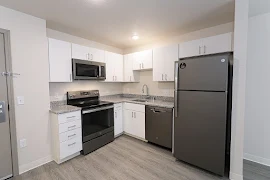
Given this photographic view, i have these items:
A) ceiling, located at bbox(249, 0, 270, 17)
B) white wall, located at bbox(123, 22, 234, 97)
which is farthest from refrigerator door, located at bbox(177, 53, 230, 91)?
white wall, located at bbox(123, 22, 234, 97)

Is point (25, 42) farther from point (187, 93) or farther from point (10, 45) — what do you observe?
point (187, 93)

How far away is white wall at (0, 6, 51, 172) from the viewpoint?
1.97m

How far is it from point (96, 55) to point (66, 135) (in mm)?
1833

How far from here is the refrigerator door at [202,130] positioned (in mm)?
1847

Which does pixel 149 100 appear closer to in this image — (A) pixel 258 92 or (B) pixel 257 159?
(A) pixel 258 92

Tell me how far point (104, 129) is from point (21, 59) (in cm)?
195

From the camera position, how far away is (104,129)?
293 cm

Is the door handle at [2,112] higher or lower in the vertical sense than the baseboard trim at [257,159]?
higher

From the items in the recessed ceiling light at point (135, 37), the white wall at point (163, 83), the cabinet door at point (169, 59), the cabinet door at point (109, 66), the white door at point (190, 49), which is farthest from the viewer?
the cabinet door at point (109, 66)

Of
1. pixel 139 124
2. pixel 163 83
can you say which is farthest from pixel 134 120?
pixel 163 83

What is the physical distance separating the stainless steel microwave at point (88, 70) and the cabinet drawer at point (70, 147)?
120cm

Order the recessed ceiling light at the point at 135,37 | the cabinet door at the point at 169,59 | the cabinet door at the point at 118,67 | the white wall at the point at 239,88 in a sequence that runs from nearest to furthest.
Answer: the white wall at the point at 239,88 < the cabinet door at the point at 169,59 < the recessed ceiling light at the point at 135,37 < the cabinet door at the point at 118,67

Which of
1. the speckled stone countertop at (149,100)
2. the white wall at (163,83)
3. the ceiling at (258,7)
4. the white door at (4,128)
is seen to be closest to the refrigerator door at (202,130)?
the speckled stone countertop at (149,100)

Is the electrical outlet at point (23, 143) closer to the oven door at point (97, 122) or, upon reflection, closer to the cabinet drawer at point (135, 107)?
the oven door at point (97, 122)
